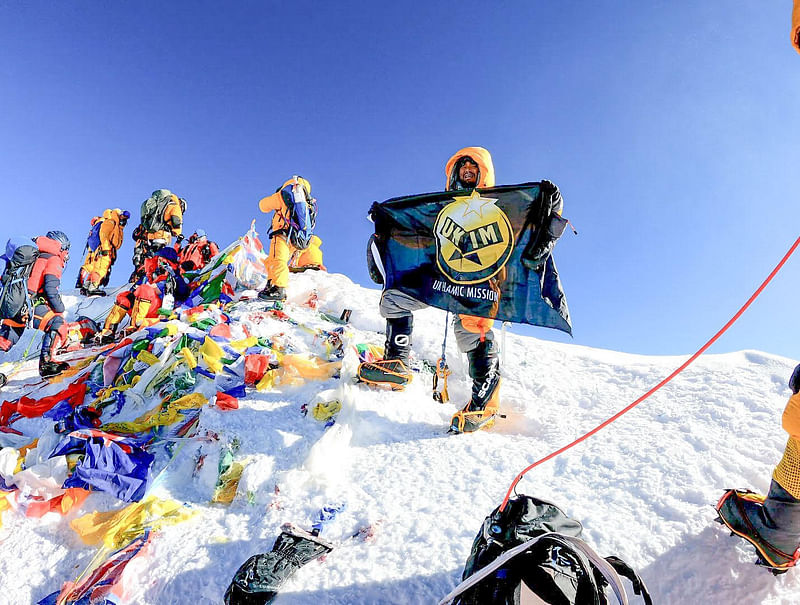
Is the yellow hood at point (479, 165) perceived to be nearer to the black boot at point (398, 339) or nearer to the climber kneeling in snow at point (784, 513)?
the black boot at point (398, 339)

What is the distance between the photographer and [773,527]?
1.54 m

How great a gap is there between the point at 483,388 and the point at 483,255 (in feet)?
3.97

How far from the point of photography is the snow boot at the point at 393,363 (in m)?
3.90

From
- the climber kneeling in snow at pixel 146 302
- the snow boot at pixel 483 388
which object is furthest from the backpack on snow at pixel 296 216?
the snow boot at pixel 483 388

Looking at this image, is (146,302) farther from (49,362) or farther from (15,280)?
(15,280)

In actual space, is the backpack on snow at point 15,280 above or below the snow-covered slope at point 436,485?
above

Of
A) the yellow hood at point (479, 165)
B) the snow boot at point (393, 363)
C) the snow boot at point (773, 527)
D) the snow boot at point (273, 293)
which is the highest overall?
the yellow hood at point (479, 165)

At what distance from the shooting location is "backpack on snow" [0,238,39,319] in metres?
6.34

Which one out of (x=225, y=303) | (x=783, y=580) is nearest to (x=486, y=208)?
(x=783, y=580)

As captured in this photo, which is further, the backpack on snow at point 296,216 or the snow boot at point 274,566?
the backpack on snow at point 296,216

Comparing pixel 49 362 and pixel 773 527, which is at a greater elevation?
pixel 773 527

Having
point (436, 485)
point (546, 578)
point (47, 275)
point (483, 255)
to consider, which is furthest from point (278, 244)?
point (546, 578)

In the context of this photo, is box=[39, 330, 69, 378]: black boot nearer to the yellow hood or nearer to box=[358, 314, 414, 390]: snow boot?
box=[358, 314, 414, 390]: snow boot

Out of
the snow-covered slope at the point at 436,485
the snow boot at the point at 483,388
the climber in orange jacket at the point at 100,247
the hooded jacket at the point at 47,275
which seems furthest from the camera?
the climber in orange jacket at the point at 100,247
